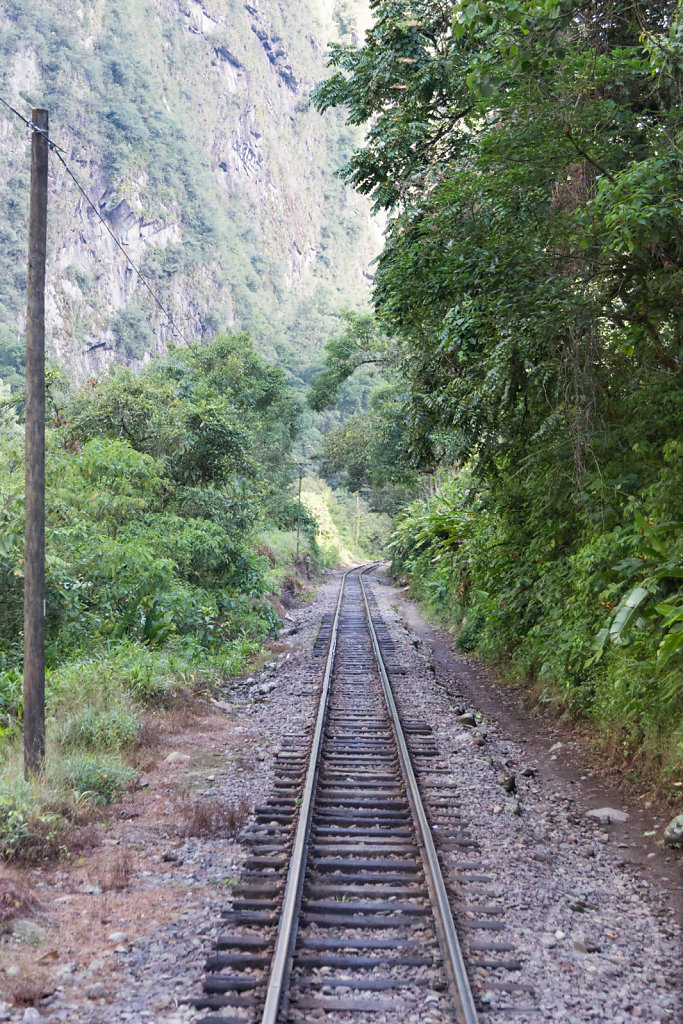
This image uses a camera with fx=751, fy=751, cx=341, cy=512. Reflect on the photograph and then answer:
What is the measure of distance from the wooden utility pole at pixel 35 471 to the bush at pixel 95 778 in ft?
0.84

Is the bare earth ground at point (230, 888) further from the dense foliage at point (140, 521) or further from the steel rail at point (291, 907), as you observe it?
the dense foliage at point (140, 521)

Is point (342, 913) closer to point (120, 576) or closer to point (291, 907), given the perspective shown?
point (291, 907)

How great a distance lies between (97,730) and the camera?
791 cm

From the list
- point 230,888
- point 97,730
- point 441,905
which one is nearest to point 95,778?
point 97,730

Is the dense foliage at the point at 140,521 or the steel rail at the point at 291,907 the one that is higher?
the dense foliage at the point at 140,521

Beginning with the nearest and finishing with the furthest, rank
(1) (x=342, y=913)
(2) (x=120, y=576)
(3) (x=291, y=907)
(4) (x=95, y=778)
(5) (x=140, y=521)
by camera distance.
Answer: (3) (x=291, y=907), (1) (x=342, y=913), (4) (x=95, y=778), (2) (x=120, y=576), (5) (x=140, y=521)

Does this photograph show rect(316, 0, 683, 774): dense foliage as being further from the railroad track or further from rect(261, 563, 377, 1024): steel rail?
rect(261, 563, 377, 1024): steel rail

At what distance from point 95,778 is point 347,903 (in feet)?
10.2

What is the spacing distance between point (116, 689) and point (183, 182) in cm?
13936

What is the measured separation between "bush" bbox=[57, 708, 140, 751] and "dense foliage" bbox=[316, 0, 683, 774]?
5043 mm

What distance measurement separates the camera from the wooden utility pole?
6676 mm

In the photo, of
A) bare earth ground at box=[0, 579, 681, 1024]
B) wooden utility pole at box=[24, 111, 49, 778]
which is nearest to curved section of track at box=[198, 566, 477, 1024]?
bare earth ground at box=[0, 579, 681, 1024]

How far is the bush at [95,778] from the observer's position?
6641 millimetres

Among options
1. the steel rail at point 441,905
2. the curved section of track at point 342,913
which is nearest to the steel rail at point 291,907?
the curved section of track at point 342,913
